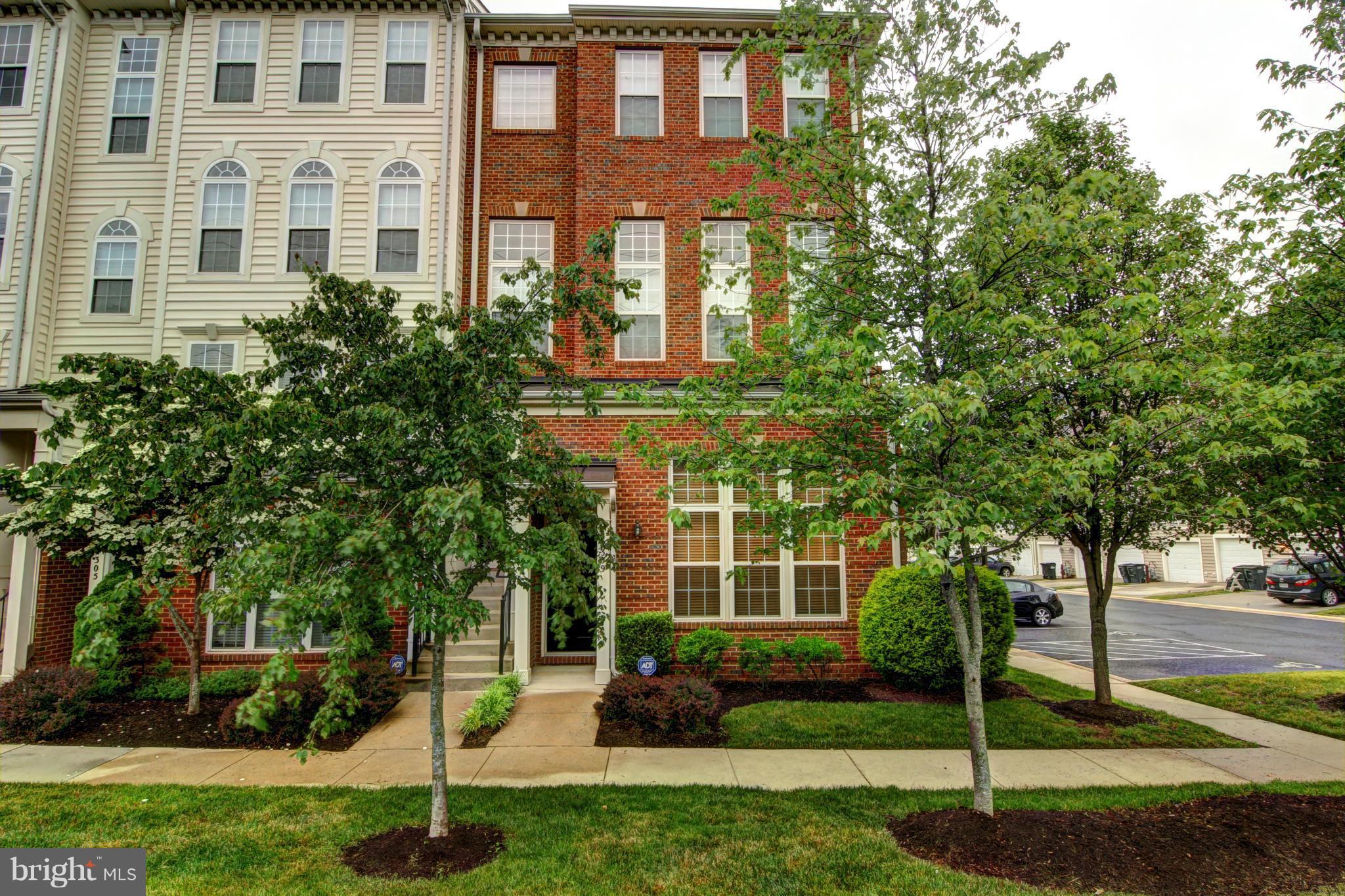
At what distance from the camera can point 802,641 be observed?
10367 mm

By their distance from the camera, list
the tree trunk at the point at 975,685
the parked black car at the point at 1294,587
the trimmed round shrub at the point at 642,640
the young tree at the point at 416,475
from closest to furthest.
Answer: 1. the young tree at the point at 416,475
2. the tree trunk at the point at 975,685
3. the trimmed round shrub at the point at 642,640
4. the parked black car at the point at 1294,587

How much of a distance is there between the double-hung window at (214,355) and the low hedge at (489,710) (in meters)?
6.91

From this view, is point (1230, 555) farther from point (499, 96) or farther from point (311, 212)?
point (311, 212)

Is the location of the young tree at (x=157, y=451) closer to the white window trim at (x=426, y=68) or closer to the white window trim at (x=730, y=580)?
the white window trim at (x=730, y=580)

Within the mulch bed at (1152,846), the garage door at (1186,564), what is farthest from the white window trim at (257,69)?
the garage door at (1186,564)

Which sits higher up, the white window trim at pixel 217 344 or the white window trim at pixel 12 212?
the white window trim at pixel 12 212

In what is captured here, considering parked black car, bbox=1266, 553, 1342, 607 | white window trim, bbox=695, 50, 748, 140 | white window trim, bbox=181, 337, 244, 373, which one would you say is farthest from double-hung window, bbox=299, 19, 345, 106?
parked black car, bbox=1266, 553, 1342, 607

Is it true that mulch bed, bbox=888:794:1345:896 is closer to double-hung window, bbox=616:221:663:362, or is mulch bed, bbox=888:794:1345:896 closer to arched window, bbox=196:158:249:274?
double-hung window, bbox=616:221:663:362

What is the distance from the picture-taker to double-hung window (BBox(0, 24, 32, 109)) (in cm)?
1195

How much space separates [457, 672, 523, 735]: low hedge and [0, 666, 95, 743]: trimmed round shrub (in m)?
4.49

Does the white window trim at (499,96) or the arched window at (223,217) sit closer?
the arched window at (223,217)

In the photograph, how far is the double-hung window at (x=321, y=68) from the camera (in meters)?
12.0

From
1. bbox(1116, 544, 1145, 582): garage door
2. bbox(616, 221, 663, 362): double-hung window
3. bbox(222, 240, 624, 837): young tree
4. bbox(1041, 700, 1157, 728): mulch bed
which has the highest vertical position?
bbox(616, 221, 663, 362): double-hung window

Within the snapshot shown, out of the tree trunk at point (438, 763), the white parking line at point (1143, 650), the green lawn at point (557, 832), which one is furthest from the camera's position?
the white parking line at point (1143, 650)
